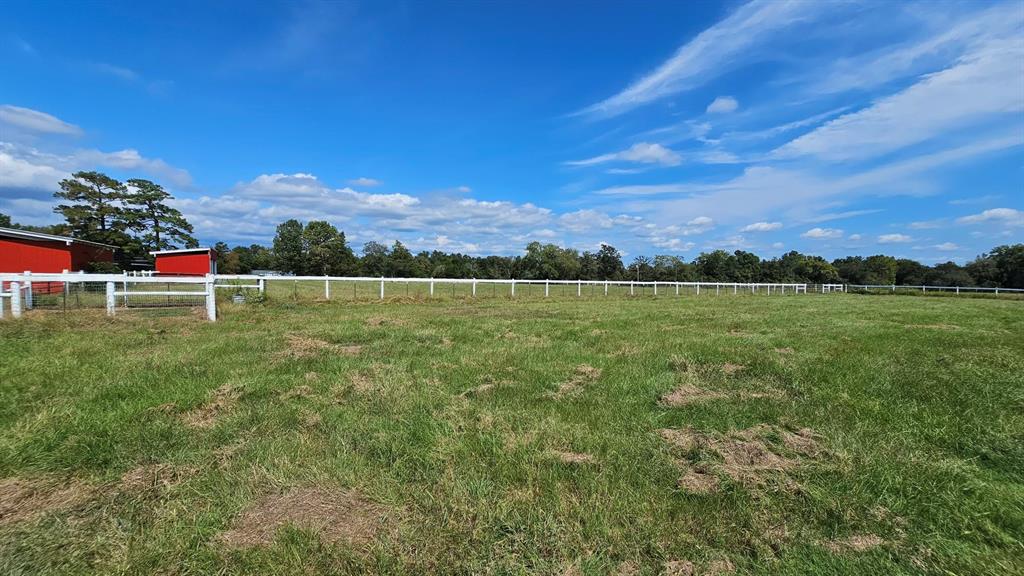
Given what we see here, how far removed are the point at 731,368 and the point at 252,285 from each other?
16249 mm

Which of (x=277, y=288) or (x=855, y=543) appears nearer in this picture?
(x=855, y=543)

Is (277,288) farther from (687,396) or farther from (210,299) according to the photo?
(687,396)

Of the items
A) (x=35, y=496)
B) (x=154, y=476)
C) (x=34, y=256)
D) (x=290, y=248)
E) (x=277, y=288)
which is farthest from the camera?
(x=290, y=248)

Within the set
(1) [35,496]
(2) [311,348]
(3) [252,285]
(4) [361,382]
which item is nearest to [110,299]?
(3) [252,285]

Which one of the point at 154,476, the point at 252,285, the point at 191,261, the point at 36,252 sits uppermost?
the point at 36,252

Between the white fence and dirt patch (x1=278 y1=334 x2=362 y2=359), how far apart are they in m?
4.12

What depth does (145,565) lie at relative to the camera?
2289 millimetres

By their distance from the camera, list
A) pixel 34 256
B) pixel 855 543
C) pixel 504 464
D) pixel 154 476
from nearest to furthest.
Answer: pixel 855 543 → pixel 154 476 → pixel 504 464 → pixel 34 256

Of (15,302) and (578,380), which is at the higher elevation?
(15,302)

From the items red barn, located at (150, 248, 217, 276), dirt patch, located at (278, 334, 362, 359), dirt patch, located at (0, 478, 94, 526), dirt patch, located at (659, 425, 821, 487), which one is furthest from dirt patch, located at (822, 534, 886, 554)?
red barn, located at (150, 248, 217, 276)

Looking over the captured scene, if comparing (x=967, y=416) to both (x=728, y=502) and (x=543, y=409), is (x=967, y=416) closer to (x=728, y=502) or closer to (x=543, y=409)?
(x=728, y=502)

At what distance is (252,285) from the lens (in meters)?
16.8

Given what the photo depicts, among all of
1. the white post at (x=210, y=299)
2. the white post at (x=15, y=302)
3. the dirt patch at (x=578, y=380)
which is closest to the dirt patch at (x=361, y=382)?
the dirt patch at (x=578, y=380)

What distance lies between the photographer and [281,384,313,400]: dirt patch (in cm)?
495
